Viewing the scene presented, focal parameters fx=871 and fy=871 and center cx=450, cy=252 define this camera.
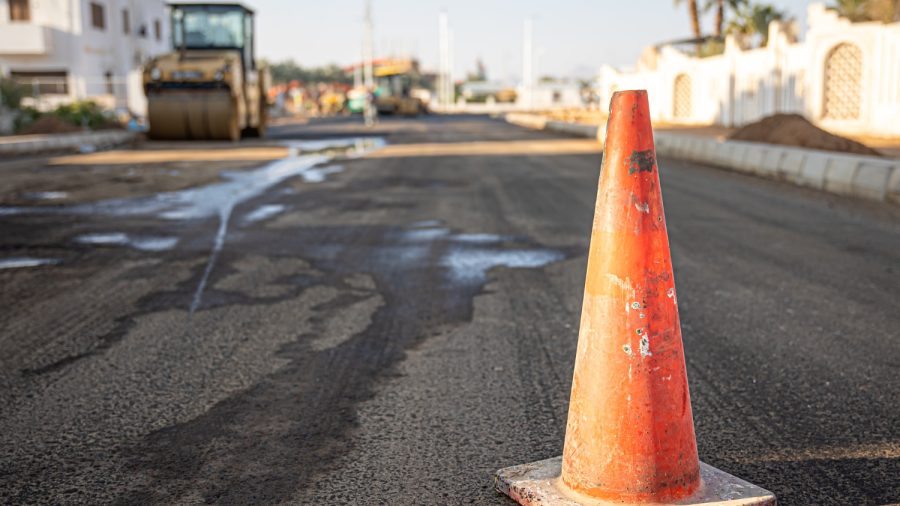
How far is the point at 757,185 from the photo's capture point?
488 inches

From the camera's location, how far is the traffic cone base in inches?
99.2

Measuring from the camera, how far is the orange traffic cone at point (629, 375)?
2.55 metres

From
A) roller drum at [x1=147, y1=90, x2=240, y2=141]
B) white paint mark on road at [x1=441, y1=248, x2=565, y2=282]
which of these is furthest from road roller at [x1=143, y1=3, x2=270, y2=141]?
white paint mark on road at [x1=441, y1=248, x2=565, y2=282]

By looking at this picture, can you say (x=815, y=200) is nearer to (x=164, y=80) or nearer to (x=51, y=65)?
(x=164, y=80)

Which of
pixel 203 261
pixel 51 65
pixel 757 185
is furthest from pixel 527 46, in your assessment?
pixel 203 261

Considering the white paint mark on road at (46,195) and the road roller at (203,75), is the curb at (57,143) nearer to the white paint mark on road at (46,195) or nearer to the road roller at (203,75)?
the road roller at (203,75)

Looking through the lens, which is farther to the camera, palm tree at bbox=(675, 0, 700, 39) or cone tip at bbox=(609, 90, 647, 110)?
palm tree at bbox=(675, 0, 700, 39)

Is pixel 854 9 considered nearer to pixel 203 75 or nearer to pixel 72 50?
pixel 203 75

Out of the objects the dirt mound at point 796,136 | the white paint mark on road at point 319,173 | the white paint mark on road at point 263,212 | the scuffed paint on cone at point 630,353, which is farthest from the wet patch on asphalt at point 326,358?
the dirt mound at point 796,136

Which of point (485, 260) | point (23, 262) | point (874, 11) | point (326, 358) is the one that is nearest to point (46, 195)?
point (23, 262)

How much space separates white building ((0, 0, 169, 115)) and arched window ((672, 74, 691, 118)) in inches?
894

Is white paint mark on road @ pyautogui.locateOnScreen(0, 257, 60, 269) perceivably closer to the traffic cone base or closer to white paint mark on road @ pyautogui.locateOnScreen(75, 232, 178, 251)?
white paint mark on road @ pyautogui.locateOnScreen(75, 232, 178, 251)

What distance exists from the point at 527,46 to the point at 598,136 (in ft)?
236

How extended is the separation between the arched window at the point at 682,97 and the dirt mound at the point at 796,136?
1801cm
